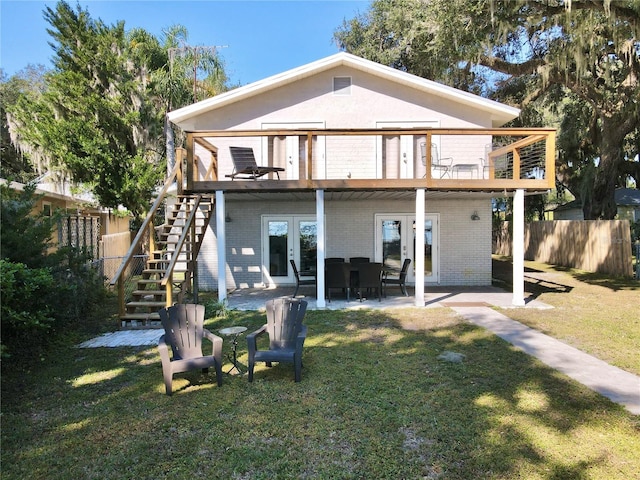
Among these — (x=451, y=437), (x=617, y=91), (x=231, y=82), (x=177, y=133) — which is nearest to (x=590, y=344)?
(x=451, y=437)

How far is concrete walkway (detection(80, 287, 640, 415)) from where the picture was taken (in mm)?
4578

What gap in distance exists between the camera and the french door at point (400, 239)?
38.3ft

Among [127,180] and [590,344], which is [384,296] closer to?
[590,344]

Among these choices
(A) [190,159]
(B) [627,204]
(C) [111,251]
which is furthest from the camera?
(B) [627,204]

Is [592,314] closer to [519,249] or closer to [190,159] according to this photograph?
[519,249]

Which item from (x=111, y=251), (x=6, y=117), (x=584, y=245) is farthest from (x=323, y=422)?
(x=6, y=117)

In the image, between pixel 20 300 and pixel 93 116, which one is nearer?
pixel 20 300

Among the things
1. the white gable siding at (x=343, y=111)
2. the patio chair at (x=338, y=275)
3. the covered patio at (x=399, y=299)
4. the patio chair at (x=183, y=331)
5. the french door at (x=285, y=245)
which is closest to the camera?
the patio chair at (x=183, y=331)

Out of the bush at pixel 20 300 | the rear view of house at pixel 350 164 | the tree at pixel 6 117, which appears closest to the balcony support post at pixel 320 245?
the rear view of house at pixel 350 164

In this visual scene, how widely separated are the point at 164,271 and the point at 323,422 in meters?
5.04

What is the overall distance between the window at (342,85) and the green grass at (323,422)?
8.28 meters

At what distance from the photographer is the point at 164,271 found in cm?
758

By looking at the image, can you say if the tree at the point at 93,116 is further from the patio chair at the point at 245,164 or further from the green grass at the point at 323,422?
the green grass at the point at 323,422

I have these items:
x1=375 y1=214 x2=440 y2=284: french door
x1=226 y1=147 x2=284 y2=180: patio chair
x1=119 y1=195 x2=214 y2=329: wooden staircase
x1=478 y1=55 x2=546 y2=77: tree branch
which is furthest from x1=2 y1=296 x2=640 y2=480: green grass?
x1=478 y1=55 x2=546 y2=77: tree branch
